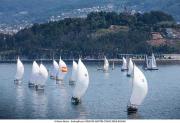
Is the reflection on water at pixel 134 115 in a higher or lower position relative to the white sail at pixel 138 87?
lower

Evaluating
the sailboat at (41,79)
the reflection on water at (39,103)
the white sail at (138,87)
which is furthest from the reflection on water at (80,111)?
the sailboat at (41,79)

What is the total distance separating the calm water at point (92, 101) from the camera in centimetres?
6894

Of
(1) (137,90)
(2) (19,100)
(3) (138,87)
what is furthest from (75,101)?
(3) (138,87)

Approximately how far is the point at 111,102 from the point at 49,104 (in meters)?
5.49

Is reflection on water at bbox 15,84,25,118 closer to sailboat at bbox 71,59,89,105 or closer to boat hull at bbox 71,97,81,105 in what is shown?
boat hull at bbox 71,97,81,105

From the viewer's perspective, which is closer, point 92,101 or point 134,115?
point 134,115

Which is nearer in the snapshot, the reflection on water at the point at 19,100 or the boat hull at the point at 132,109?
the boat hull at the point at 132,109

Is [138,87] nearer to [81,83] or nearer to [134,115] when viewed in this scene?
[134,115]

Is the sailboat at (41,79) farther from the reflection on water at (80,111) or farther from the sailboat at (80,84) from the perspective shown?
the reflection on water at (80,111)

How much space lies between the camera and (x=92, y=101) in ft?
264

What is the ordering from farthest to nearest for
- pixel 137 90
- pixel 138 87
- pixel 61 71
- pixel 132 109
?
pixel 61 71 → pixel 137 90 → pixel 138 87 → pixel 132 109

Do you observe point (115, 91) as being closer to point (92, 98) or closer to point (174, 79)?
point (92, 98)

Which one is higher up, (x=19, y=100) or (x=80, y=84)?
(x=80, y=84)

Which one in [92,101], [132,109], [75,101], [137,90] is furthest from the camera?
[92,101]
